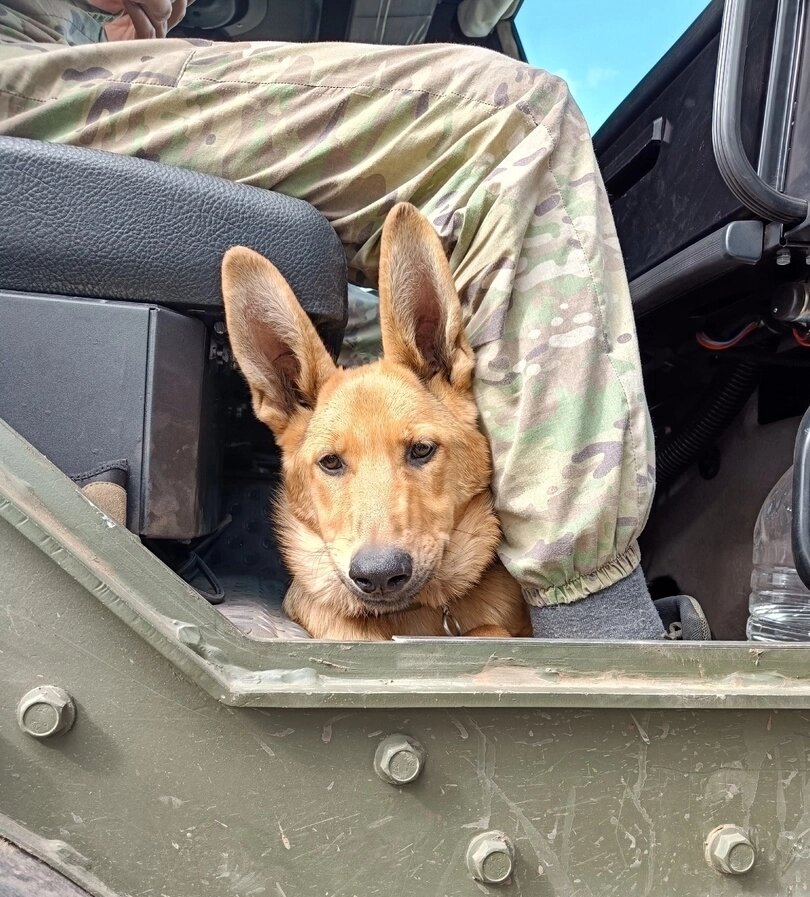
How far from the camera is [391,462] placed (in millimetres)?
1490

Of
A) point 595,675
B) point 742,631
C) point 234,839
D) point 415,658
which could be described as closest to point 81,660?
point 234,839

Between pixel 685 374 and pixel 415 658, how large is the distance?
1.89 m

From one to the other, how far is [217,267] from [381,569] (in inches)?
25.5

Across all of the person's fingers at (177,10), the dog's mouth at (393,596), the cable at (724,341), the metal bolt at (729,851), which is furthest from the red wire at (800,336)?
the person's fingers at (177,10)

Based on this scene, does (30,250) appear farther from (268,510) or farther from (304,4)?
(304,4)

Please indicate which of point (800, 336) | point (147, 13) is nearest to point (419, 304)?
point (800, 336)

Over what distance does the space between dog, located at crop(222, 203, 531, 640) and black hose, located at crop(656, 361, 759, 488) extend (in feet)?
3.59

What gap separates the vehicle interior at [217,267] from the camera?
3.56ft

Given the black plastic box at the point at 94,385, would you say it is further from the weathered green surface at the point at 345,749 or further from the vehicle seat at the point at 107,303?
the weathered green surface at the point at 345,749

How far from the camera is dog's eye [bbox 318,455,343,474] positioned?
1.55m

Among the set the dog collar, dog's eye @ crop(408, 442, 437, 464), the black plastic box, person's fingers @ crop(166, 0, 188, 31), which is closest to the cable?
dog's eye @ crop(408, 442, 437, 464)

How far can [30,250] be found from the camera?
107 cm

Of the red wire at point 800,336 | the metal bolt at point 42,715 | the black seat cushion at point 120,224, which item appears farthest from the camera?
the red wire at point 800,336

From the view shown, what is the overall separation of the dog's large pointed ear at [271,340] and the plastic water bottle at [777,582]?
4.63 feet
